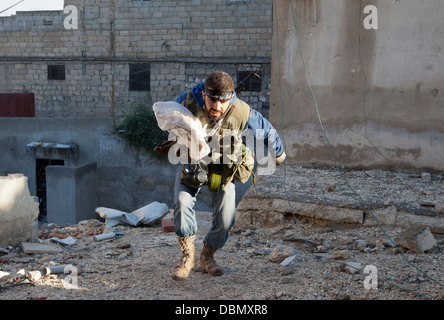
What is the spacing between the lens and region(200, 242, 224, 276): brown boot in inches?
125

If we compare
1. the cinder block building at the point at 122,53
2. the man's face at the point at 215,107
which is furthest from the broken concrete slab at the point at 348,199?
the cinder block building at the point at 122,53

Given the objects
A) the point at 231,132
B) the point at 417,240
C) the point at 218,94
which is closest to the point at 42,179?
the point at 231,132

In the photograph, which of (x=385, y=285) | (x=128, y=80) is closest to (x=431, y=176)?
(x=385, y=285)

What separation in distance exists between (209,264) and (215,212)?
0.39m

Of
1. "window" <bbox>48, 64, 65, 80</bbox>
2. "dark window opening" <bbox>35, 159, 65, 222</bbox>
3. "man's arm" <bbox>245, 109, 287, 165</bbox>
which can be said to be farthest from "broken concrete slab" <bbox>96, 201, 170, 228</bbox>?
"window" <bbox>48, 64, 65, 80</bbox>

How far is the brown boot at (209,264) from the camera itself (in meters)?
3.17

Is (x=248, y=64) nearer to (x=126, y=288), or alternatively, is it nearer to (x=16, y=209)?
(x=16, y=209)

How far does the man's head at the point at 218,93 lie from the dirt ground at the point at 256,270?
3.79 ft

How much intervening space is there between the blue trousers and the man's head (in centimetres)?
51

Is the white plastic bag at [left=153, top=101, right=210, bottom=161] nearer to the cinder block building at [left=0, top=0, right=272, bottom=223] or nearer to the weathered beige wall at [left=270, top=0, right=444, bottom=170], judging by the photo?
the weathered beige wall at [left=270, top=0, right=444, bottom=170]

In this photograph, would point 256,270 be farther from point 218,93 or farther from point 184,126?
point 218,93

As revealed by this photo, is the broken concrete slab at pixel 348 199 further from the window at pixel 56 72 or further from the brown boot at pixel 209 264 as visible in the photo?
the window at pixel 56 72

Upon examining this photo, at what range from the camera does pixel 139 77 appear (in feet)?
58.9

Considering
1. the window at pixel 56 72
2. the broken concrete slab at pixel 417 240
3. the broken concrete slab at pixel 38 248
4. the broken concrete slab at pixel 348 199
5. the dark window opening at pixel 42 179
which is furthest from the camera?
the window at pixel 56 72
